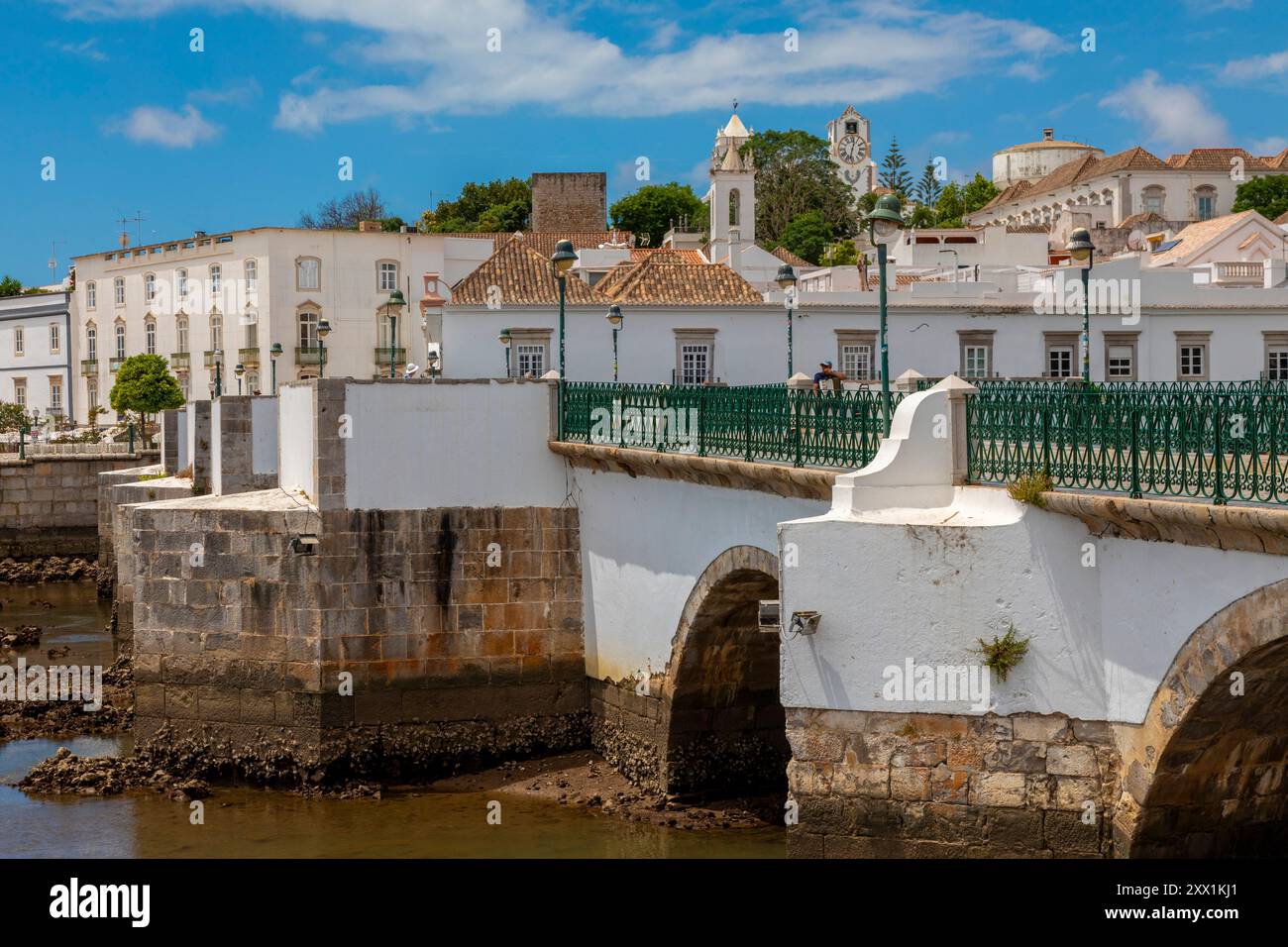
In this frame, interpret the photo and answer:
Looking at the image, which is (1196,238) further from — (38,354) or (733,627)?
(38,354)

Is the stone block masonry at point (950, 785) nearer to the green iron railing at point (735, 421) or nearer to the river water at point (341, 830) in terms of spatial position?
the green iron railing at point (735, 421)

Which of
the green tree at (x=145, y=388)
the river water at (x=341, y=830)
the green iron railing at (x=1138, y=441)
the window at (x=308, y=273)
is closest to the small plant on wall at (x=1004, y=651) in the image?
the green iron railing at (x=1138, y=441)

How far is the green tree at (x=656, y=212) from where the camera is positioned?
7081cm

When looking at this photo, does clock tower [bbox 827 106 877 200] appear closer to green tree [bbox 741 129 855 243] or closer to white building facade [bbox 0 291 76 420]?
green tree [bbox 741 129 855 243]

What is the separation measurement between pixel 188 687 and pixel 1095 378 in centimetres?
2064

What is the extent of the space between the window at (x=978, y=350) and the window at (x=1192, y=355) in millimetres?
3653

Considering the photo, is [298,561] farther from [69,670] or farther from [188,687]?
[69,670]

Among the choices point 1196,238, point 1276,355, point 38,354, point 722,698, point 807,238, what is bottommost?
point 722,698

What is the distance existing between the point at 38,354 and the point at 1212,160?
194ft

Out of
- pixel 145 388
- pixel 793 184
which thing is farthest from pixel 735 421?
pixel 793 184

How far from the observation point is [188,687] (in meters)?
18.6

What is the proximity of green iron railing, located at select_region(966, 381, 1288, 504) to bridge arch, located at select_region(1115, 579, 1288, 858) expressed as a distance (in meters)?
0.73

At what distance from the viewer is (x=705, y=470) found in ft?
51.2
